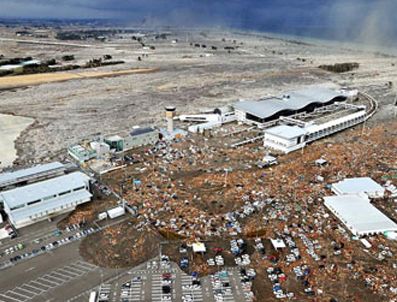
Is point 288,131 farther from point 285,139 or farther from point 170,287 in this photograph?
point 170,287

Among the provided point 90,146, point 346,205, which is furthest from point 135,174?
point 346,205

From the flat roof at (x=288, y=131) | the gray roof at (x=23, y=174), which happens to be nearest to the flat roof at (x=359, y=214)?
the flat roof at (x=288, y=131)

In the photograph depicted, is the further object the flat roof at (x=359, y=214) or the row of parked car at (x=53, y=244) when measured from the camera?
the flat roof at (x=359, y=214)

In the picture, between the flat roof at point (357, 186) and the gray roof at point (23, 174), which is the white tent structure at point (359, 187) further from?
the gray roof at point (23, 174)

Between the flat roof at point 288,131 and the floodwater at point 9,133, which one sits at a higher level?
the flat roof at point 288,131

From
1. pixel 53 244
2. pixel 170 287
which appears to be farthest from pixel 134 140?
pixel 170 287

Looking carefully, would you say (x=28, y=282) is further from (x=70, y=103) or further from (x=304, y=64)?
(x=304, y=64)

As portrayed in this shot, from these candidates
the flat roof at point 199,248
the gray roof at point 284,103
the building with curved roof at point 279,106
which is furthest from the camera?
the gray roof at point 284,103
